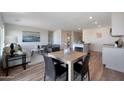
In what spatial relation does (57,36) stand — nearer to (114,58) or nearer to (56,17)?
A: (56,17)

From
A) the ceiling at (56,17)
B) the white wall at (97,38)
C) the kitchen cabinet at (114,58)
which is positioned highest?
the ceiling at (56,17)

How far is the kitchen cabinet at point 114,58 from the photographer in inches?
119

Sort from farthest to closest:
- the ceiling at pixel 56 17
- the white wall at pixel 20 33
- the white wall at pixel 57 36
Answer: the white wall at pixel 57 36 < the white wall at pixel 20 33 < the ceiling at pixel 56 17

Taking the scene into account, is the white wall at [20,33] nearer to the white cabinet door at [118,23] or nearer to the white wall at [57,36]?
the white wall at [57,36]

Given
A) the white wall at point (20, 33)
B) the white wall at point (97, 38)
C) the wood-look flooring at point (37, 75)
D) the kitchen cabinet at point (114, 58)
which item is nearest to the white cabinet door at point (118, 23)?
the kitchen cabinet at point (114, 58)

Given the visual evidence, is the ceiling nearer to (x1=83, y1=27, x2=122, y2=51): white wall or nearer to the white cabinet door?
the white cabinet door

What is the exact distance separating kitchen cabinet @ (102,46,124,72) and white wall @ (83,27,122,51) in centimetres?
412

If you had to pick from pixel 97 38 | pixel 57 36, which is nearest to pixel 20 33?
pixel 57 36

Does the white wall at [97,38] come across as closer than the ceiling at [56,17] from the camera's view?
No

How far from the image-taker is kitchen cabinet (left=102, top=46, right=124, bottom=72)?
9.94ft

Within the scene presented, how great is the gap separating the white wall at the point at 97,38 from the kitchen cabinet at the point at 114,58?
412 cm

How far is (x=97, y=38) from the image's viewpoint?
789cm

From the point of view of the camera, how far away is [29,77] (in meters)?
2.54
